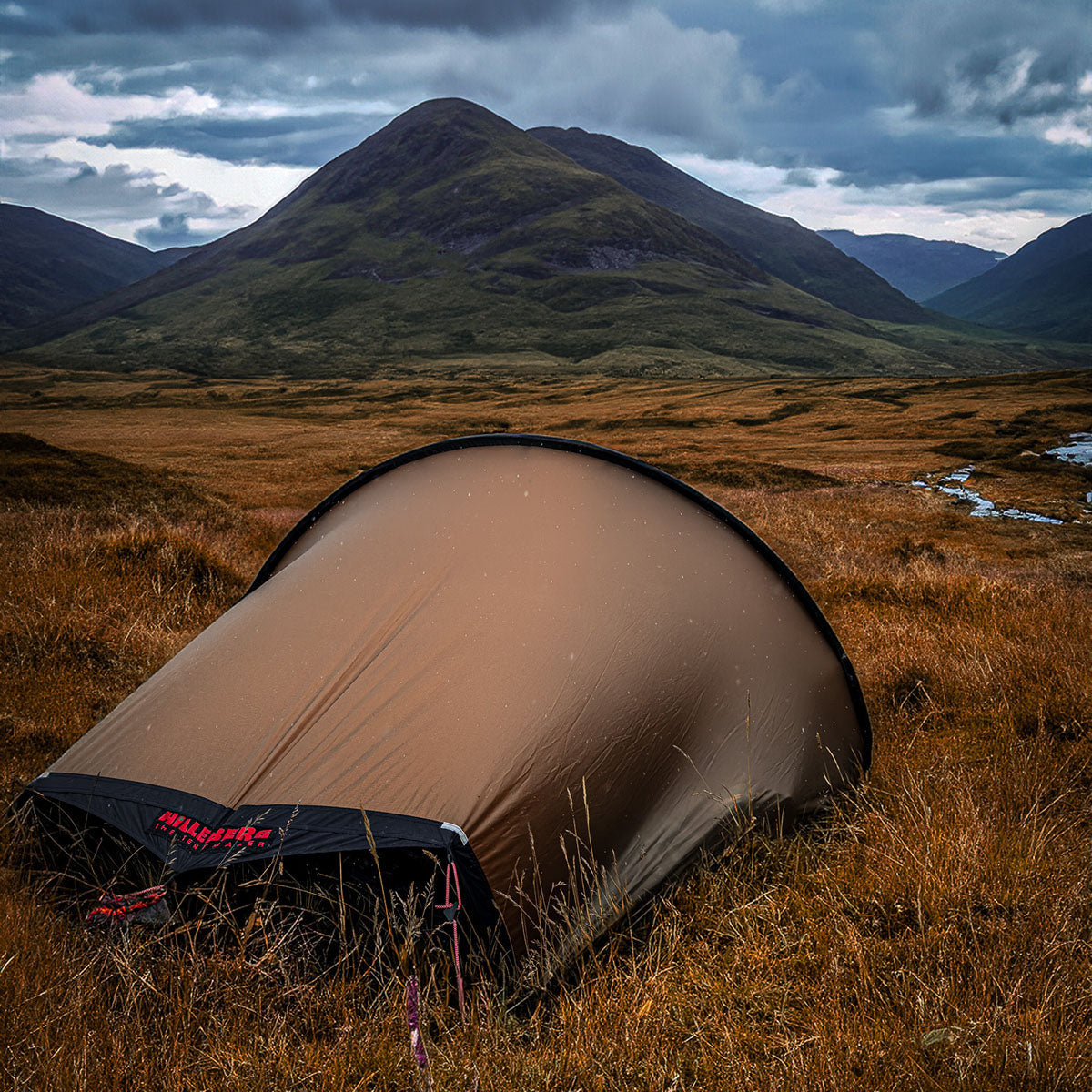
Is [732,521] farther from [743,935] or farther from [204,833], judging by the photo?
[204,833]

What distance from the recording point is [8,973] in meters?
2.43

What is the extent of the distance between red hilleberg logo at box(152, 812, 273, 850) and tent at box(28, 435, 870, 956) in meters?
0.01

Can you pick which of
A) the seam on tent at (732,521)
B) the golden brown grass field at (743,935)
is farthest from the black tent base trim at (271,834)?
the seam on tent at (732,521)

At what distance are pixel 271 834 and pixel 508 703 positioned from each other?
108 cm

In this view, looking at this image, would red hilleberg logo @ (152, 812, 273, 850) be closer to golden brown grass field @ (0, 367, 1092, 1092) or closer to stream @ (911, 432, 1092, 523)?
golden brown grass field @ (0, 367, 1092, 1092)

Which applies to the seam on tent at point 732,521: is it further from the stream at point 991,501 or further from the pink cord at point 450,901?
the stream at point 991,501

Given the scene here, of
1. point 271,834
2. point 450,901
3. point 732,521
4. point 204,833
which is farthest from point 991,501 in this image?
point 204,833

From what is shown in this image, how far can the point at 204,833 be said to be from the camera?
9.87 feet

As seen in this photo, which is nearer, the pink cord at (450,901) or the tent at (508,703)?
the pink cord at (450,901)

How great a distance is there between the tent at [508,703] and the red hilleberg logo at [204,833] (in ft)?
0.03

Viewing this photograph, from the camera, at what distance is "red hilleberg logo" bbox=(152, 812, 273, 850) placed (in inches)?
115

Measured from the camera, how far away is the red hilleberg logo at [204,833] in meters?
2.92

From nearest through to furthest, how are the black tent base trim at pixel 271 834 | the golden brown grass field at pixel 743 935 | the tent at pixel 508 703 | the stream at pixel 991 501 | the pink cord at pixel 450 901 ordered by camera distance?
the golden brown grass field at pixel 743 935 < the pink cord at pixel 450 901 < the black tent base trim at pixel 271 834 < the tent at pixel 508 703 < the stream at pixel 991 501

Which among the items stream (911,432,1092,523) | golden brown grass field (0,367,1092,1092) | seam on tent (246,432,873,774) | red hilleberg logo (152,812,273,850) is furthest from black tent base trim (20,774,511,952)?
stream (911,432,1092,523)
